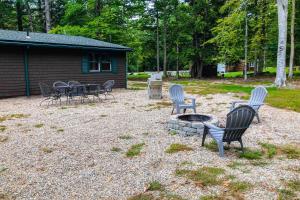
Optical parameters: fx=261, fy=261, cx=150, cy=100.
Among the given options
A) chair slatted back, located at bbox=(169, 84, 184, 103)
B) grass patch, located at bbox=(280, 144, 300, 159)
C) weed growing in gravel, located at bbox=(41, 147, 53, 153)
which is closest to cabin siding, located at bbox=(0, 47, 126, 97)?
chair slatted back, located at bbox=(169, 84, 184, 103)

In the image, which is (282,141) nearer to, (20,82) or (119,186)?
(119,186)

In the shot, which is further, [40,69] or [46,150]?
[40,69]

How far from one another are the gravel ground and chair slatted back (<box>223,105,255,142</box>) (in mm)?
Result: 337

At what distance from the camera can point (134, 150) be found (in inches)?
171

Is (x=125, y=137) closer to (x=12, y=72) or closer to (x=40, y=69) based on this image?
(x=12, y=72)

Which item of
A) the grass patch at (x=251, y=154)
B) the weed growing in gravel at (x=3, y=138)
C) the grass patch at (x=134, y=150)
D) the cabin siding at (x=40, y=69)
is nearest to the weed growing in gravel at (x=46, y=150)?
the weed growing in gravel at (x=3, y=138)

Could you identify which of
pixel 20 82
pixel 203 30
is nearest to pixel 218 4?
pixel 203 30

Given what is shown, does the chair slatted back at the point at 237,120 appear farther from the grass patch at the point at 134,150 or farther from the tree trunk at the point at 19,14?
the tree trunk at the point at 19,14

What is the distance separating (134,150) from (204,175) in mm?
1412

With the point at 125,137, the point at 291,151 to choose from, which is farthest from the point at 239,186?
the point at 125,137

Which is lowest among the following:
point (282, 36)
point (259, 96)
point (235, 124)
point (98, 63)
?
point (235, 124)

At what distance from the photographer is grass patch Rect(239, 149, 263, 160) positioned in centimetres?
396

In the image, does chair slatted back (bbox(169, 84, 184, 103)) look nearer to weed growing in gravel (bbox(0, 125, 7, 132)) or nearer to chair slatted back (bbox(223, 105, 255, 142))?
chair slatted back (bbox(223, 105, 255, 142))

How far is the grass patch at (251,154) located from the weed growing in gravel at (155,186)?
62.6 inches
